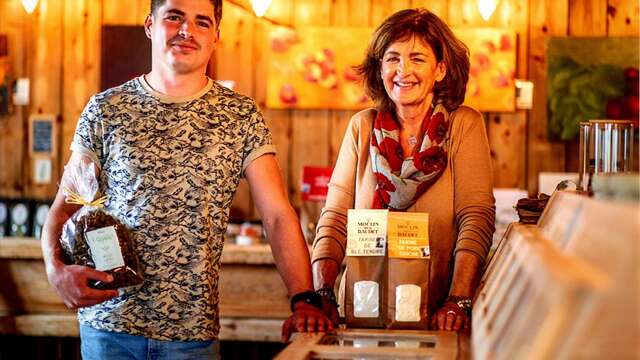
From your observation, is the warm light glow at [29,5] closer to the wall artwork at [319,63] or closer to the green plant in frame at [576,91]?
the wall artwork at [319,63]

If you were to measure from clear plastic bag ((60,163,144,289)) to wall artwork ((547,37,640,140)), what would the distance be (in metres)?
3.87

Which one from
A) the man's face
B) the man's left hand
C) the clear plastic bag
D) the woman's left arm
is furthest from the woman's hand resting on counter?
the man's face

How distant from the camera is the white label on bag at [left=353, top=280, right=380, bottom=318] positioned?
89.6 inches

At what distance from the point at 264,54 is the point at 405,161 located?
356 centimetres

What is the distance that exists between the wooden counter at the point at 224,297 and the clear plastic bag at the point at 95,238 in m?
2.54

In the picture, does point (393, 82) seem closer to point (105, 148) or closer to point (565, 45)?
point (105, 148)

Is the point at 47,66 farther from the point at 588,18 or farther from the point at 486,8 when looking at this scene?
the point at 588,18

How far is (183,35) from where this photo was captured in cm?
248

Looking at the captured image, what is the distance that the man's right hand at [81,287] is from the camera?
231 cm

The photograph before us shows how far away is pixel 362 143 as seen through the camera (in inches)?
106

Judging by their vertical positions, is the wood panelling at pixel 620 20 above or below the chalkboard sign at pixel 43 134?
above

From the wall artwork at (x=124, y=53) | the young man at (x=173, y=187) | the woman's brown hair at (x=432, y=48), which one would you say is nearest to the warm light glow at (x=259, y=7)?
the wall artwork at (x=124, y=53)

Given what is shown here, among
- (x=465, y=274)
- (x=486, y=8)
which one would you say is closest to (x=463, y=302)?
(x=465, y=274)

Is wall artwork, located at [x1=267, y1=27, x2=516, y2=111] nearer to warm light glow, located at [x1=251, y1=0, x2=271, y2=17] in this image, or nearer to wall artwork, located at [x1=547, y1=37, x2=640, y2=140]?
wall artwork, located at [x1=547, y1=37, x2=640, y2=140]
